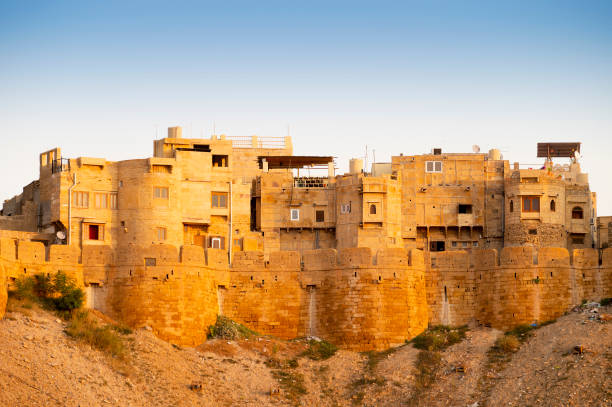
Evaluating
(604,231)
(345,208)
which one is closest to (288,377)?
(345,208)

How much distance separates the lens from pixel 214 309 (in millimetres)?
63969

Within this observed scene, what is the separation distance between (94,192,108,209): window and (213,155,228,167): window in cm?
790

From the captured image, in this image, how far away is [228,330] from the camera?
207ft

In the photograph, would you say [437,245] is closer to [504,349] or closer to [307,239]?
[307,239]

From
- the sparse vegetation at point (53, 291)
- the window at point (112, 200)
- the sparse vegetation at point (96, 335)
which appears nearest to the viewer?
the sparse vegetation at point (96, 335)

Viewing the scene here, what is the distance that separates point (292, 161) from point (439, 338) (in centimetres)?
1760

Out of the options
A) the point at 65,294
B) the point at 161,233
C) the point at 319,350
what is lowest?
the point at 319,350

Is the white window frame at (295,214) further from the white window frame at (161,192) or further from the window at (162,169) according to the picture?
the white window frame at (161,192)

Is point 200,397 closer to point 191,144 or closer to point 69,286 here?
point 69,286

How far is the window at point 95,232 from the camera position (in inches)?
2689

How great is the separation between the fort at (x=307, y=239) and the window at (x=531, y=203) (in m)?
0.05

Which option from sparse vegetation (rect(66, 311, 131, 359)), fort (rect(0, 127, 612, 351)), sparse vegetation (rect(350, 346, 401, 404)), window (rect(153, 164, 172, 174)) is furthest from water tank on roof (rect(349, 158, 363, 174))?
sparse vegetation (rect(66, 311, 131, 359))

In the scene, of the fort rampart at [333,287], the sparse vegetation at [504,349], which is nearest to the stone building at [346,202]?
the fort rampart at [333,287]

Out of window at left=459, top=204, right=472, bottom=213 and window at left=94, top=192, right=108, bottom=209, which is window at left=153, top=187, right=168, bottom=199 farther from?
window at left=459, top=204, right=472, bottom=213
